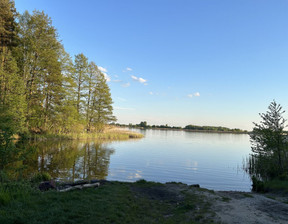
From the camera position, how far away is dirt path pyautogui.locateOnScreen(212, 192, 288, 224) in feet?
22.2

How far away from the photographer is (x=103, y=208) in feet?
22.4

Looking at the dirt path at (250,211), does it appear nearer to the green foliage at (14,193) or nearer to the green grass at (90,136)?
the green foliage at (14,193)

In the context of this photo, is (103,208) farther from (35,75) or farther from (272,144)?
(35,75)

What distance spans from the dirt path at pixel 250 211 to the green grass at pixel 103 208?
1.94 ft

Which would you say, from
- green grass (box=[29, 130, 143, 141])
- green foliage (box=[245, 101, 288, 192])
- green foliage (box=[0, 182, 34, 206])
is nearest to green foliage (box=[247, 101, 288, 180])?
Answer: green foliage (box=[245, 101, 288, 192])

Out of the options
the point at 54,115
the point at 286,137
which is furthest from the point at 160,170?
the point at 54,115

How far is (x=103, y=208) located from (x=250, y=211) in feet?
20.2

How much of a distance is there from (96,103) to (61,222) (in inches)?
1801

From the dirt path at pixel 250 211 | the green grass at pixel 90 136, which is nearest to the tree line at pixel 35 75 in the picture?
the green grass at pixel 90 136

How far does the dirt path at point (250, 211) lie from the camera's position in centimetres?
677

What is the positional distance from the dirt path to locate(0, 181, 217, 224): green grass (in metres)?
0.59

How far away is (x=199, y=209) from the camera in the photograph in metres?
7.79

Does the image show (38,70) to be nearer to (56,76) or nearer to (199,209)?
(56,76)

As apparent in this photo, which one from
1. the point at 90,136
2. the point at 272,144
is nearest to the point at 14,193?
the point at 272,144
